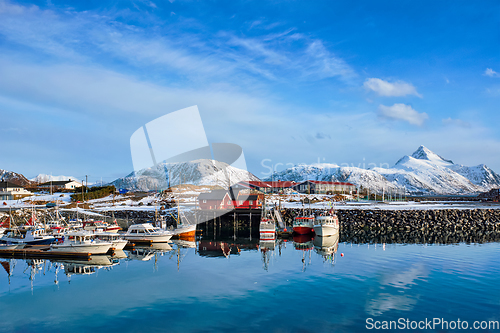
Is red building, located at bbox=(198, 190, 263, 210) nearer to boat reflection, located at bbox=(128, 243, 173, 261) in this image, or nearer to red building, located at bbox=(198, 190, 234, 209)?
red building, located at bbox=(198, 190, 234, 209)

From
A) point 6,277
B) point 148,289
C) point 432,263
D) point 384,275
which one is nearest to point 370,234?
point 432,263

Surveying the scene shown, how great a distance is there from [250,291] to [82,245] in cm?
2230

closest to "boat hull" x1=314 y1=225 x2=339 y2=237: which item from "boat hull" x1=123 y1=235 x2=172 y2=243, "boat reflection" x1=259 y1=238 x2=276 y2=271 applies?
"boat reflection" x1=259 y1=238 x2=276 y2=271

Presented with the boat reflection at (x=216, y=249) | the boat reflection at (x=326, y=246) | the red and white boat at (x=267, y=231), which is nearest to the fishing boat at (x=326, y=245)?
the boat reflection at (x=326, y=246)

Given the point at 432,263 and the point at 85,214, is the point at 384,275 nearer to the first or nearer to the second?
the point at 432,263

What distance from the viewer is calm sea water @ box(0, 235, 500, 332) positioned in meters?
18.6

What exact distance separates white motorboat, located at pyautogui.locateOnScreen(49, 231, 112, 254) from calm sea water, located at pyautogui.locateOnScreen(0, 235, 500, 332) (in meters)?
2.05

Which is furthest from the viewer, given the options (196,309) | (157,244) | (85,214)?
(85,214)

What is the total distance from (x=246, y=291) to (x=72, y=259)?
22664 mm

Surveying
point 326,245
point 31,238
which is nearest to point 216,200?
point 326,245

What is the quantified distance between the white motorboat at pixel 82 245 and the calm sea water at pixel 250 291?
2049mm

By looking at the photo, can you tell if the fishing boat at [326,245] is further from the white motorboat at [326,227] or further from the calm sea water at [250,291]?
the white motorboat at [326,227]

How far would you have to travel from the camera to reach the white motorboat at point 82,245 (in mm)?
37281

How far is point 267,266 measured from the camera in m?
32.8
